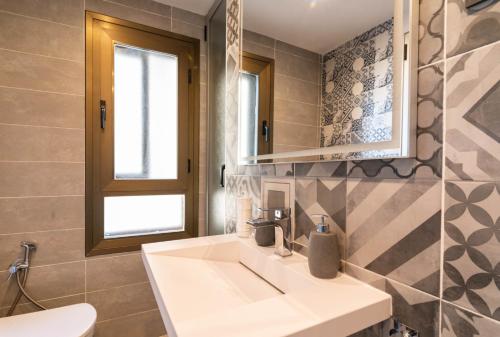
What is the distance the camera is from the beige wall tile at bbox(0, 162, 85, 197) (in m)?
1.33

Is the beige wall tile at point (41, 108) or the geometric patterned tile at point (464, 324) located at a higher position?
the beige wall tile at point (41, 108)

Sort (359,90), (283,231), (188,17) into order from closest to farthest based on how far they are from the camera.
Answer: (359,90) → (283,231) → (188,17)

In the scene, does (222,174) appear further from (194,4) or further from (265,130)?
(194,4)

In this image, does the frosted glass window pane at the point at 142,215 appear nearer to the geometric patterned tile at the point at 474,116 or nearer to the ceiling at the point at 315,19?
the ceiling at the point at 315,19

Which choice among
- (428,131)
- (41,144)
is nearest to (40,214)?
(41,144)

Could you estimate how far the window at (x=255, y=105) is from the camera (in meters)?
1.07

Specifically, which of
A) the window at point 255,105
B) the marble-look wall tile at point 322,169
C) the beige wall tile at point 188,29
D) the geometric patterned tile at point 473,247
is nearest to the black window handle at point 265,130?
the window at point 255,105

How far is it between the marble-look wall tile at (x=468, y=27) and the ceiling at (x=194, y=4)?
1560mm

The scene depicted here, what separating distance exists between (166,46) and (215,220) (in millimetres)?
1247

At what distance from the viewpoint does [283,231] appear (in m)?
0.91

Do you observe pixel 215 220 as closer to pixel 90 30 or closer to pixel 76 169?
pixel 76 169

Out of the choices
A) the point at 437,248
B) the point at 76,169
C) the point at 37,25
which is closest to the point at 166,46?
the point at 37,25

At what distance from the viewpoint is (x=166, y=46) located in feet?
5.57

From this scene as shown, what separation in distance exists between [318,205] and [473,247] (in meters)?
0.39
